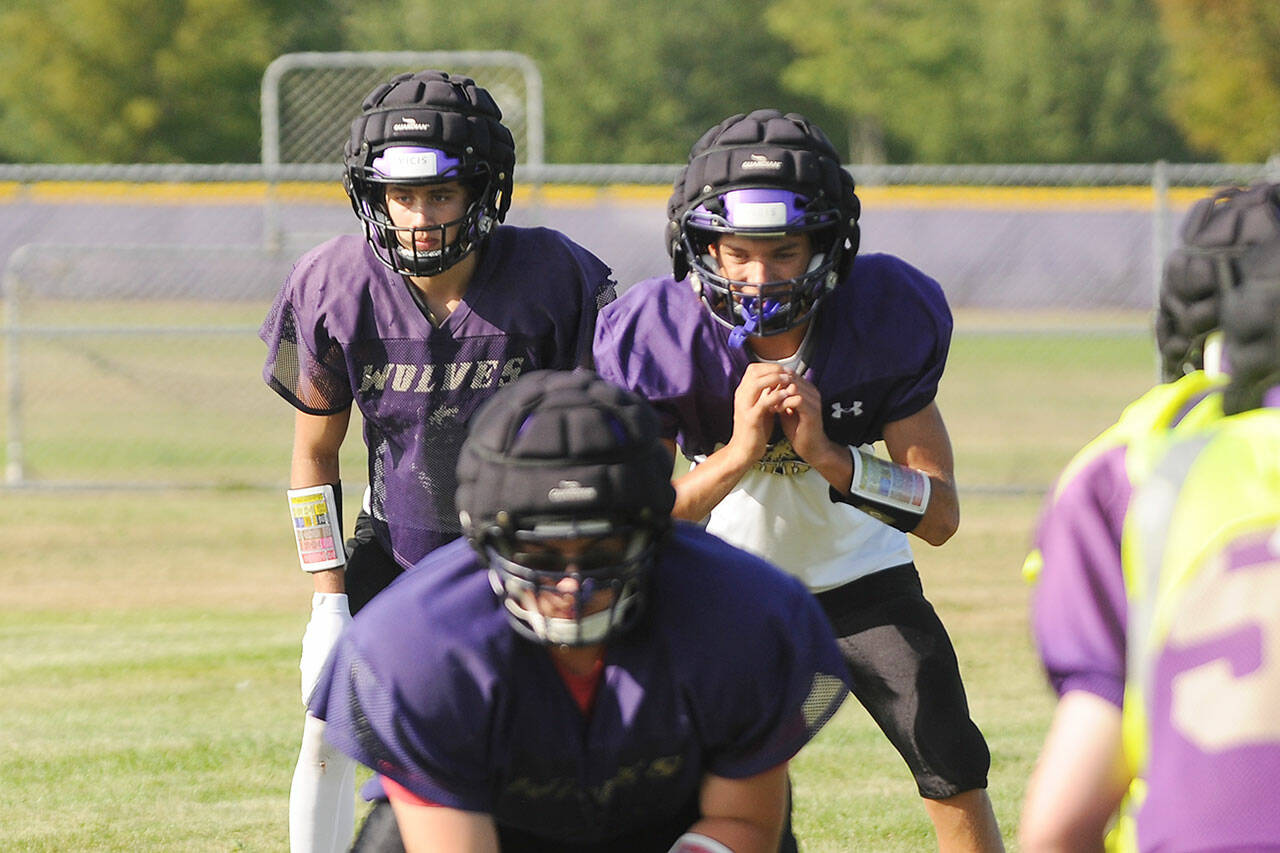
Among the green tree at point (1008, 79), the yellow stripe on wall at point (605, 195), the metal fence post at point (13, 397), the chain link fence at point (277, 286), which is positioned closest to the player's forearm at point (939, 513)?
the chain link fence at point (277, 286)

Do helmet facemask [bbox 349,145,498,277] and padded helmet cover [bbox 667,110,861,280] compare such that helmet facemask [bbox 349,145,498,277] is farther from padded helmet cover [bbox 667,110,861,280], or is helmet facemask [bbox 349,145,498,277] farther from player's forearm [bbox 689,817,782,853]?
player's forearm [bbox 689,817,782,853]

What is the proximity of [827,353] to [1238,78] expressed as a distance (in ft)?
104

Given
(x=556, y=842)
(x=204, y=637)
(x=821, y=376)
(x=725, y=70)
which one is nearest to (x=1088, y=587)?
(x=556, y=842)

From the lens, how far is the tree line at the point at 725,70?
3253 centimetres

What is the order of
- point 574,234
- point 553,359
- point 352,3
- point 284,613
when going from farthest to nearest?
point 352,3
point 574,234
point 284,613
point 553,359

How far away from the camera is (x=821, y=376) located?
3928mm

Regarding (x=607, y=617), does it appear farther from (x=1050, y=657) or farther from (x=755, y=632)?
(x=1050, y=657)

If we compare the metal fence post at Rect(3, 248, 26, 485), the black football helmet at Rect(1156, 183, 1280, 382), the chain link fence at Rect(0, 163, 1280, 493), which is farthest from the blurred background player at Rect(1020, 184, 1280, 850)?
the metal fence post at Rect(3, 248, 26, 485)

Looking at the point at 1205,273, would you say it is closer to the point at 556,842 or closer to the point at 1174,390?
the point at 1174,390

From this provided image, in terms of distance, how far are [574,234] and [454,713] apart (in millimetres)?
19577

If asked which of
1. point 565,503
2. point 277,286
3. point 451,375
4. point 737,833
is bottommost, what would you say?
point 277,286

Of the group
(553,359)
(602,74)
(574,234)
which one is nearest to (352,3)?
(602,74)

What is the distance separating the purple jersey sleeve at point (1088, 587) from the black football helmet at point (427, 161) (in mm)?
2390

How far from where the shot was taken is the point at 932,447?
4.02 metres
